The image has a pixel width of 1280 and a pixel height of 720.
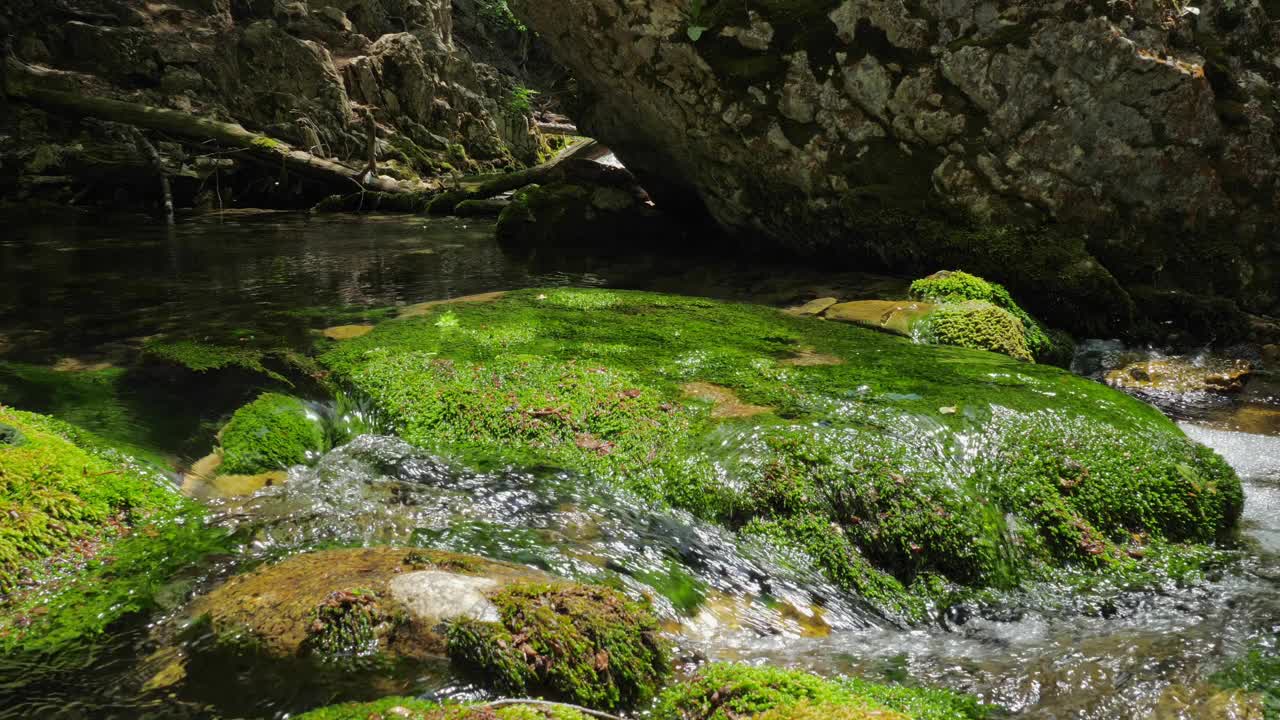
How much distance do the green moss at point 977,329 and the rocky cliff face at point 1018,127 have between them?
186cm

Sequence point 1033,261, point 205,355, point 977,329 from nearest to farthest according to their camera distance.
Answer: point 205,355 → point 977,329 → point 1033,261

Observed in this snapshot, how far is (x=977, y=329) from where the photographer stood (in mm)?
7246

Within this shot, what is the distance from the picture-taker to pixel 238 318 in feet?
25.6

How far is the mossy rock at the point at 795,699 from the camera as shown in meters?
2.48

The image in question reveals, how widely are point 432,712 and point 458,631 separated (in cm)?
38

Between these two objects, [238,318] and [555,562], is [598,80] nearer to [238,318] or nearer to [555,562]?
[238,318]

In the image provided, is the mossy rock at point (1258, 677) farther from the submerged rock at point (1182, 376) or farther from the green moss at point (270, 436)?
the green moss at point (270, 436)

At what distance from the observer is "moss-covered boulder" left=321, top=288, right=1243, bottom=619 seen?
13.4 feet

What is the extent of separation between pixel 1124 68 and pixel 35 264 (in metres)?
14.9

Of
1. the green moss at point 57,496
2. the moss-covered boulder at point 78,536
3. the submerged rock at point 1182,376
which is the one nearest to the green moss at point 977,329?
the submerged rock at point 1182,376

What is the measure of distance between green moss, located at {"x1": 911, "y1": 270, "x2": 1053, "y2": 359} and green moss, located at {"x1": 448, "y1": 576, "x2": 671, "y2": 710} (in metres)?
6.29

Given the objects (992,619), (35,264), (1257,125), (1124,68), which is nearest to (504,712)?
(992,619)

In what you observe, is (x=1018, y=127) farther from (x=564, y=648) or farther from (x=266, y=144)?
(x=266, y=144)

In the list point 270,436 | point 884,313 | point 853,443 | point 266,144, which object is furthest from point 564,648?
point 266,144
